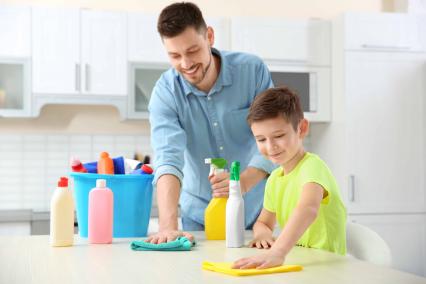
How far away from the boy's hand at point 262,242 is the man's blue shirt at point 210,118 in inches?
16.1

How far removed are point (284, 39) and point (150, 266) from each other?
2977mm

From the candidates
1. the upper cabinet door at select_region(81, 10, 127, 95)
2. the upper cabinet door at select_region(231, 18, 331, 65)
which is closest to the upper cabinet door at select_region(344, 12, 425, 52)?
the upper cabinet door at select_region(231, 18, 331, 65)

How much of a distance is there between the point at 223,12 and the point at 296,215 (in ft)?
10.0

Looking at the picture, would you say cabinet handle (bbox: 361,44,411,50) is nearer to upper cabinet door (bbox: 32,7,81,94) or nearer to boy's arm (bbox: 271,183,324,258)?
upper cabinet door (bbox: 32,7,81,94)

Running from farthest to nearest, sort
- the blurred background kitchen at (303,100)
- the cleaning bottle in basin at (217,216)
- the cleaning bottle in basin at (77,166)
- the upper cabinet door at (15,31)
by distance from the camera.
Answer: the blurred background kitchen at (303,100), the upper cabinet door at (15,31), the cleaning bottle in basin at (77,166), the cleaning bottle in basin at (217,216)

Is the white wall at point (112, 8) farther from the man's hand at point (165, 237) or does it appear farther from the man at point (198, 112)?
the man's hand at point (165, 237)

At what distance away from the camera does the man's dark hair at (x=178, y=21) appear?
1.91 metres

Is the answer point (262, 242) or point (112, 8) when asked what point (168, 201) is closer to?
point (262, 242)

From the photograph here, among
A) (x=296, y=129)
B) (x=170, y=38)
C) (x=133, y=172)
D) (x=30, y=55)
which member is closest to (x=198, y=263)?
(x=296, y=129)

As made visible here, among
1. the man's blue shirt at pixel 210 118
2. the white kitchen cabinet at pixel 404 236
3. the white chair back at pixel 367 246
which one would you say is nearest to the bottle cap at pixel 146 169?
the man's blue shirt at pixel 210 118

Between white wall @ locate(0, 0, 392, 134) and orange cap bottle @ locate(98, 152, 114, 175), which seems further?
white wall @ locate(0, 0, 392, 134)

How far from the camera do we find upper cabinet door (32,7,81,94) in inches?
150

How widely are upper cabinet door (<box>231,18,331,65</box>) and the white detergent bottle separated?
2466 millimetres

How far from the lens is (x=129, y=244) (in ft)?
5.63
